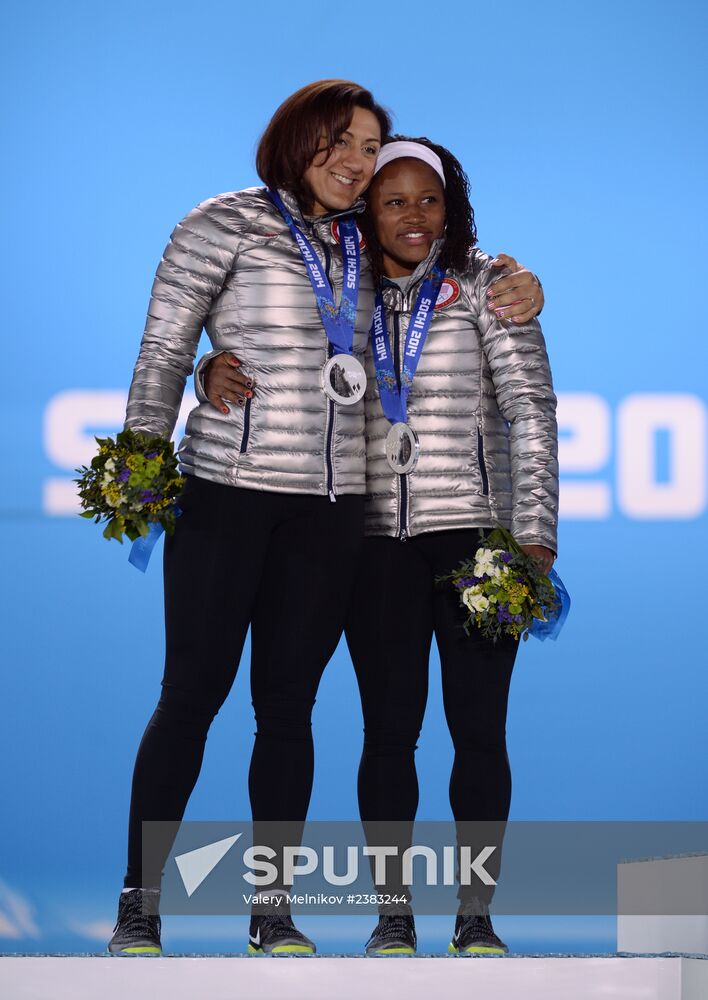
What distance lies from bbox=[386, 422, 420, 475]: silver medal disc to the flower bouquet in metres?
0.20

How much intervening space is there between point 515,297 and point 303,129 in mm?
491

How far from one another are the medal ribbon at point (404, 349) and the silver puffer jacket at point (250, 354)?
9 centimetres

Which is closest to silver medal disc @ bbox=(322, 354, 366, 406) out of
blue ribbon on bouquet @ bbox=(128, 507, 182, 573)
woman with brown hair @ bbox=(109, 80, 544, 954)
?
woman with brown hair @ bbox=(109, 80, 544, 954)

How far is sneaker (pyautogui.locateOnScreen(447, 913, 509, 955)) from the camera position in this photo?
2.37 metres

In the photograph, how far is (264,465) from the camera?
2395mm

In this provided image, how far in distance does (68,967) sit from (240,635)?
1.98 ft

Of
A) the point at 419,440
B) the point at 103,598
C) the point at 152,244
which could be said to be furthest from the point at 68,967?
the point at 152,244

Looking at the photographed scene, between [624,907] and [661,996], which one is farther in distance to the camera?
[624,907]

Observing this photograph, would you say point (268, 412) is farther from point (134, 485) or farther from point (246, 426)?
point (134, 485)

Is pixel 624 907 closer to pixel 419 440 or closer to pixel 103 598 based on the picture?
pixel 419 440

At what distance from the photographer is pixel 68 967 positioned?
212cm

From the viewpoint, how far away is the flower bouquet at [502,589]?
2.40 m

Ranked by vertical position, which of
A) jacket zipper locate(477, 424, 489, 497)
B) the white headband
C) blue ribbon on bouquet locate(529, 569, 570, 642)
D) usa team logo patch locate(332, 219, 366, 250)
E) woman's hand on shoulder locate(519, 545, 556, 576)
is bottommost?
blue ribbon on bouquet locate(529, 569, 570, 642)

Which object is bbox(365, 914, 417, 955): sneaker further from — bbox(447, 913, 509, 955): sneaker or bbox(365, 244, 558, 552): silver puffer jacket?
bbox(365, 244, 558, 552): silver puffer jacket
